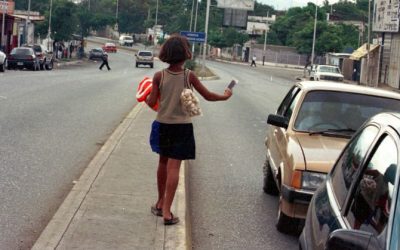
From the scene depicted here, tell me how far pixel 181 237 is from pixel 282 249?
100cm

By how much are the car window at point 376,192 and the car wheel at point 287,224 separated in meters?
2.92

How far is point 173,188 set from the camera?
6207 mm

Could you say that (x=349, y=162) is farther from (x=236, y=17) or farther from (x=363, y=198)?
(x=236, y=17)

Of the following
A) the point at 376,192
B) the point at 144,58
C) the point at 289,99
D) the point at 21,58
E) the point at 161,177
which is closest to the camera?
the point at 376,192

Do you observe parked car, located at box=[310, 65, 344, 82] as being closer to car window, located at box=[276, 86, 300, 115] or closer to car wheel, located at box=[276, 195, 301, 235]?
car window, located at box=[276, 86, 300, 115]

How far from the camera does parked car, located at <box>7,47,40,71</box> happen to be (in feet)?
137

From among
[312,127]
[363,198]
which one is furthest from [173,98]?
[363,198]

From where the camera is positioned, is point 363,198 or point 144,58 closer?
point 363,198

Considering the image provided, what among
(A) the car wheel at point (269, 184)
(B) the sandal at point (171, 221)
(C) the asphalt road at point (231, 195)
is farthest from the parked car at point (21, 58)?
(B) the sandal at point (171, 221)

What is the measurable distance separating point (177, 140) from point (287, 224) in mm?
1383

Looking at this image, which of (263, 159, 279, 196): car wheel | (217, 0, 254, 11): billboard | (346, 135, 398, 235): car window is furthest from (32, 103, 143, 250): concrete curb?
(217, 0, 254, 11): billboard

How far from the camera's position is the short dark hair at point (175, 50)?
6.06 metres

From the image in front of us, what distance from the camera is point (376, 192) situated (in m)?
3.16

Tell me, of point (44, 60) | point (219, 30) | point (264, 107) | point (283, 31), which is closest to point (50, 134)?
point (264, 107)
